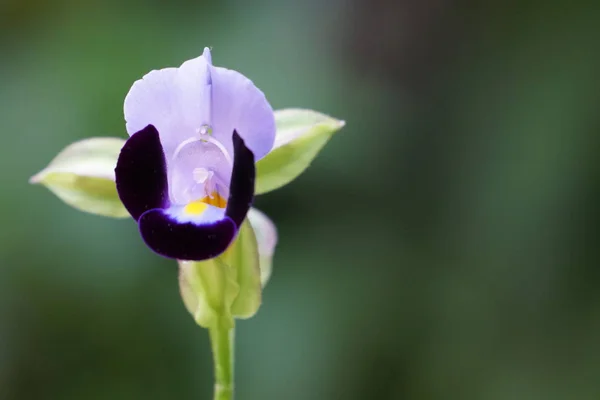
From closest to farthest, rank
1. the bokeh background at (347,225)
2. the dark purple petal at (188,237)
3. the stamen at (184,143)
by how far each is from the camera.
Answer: the dark purple petal at (188,237), the stamen at (184,143), the bokeh background at (347,225)

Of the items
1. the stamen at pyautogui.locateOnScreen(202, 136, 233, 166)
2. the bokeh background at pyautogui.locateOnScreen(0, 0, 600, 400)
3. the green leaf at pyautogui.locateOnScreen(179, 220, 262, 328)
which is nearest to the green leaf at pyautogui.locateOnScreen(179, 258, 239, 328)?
the green leaf at pyautogui.locateOnScreen(179, 220, 262, 328)

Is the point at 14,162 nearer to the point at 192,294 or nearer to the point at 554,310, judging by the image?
the point at 192,294

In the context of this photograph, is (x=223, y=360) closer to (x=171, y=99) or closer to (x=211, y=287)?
(x=211, y=287)

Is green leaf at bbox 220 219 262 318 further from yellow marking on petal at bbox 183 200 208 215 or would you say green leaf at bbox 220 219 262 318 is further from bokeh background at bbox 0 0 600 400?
bokeh background at bbox 0 0 600 400

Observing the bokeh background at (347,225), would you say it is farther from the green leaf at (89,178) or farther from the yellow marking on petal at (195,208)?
the yellow marking on petal at (195,208)

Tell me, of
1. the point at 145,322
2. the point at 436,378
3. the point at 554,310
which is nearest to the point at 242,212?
the point at 145,322

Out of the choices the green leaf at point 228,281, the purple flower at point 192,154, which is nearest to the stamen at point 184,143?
the purple flower at point 192,154

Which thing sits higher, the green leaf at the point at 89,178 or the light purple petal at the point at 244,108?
the light purple petal at the point at 244,108

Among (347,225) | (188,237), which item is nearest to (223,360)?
(188,237)
